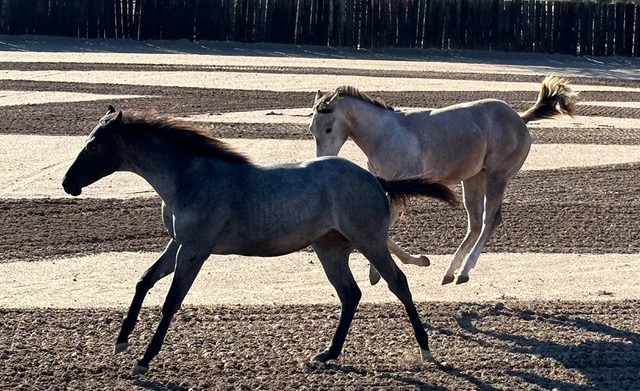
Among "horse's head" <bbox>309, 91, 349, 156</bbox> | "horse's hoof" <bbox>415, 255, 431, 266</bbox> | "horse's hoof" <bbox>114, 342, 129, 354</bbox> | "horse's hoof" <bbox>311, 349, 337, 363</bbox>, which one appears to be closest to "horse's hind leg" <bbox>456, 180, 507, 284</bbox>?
"horse's hoof" <bbox>415, 255, 431, 266</bbox>

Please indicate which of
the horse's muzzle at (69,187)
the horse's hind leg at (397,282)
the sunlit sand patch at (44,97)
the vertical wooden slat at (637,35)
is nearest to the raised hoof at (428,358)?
the horse's hind leg at (397,282)

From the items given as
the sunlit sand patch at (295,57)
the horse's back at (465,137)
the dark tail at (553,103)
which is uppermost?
the dark tail at (553,103)

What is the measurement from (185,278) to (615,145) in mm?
13170

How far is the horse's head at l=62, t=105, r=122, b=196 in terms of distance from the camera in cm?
868

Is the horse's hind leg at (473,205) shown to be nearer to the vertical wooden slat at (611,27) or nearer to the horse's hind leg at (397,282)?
the horse's hind leg at (397,282)

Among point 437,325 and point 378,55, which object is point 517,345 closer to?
point 437,325

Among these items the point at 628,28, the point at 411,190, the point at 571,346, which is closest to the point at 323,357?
the point at 411,190

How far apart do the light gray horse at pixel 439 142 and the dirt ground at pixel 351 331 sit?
109cm

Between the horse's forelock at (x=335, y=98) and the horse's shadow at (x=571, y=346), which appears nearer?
the horse's shadow at (x=571, y=346)

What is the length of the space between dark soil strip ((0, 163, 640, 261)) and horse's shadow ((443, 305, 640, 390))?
263 centimetres

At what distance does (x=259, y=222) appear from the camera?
28.0 feet

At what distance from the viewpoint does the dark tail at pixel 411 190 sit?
9.02 meters

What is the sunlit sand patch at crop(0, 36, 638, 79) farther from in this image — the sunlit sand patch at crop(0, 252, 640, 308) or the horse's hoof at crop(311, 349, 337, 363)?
the horse's hoof at crop(311, 349, 337, 363)

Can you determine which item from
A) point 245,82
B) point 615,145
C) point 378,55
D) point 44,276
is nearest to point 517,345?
point 44,276
